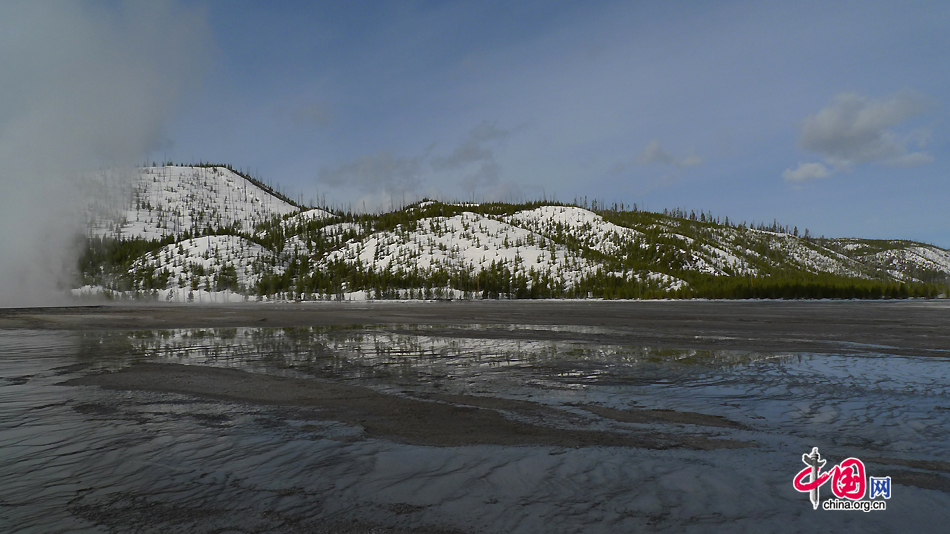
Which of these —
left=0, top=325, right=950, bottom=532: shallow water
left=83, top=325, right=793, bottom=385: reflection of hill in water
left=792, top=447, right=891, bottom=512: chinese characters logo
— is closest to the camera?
left=0, top=325, right=950, bottom=532: shallow water

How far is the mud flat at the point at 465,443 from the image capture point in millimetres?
6406

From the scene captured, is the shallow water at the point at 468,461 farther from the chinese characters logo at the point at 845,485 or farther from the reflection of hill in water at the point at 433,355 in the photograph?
the reflection of hill in water at the point at 433,355

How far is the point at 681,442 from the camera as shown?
929cm

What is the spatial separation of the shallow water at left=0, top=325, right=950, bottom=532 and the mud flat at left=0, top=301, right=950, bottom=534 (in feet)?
0.13

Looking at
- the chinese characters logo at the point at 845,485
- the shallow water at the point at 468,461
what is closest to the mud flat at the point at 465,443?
the shallow water at the point at 468,461

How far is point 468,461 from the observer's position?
27.9ft

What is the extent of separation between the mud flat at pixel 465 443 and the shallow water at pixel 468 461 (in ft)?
0.13

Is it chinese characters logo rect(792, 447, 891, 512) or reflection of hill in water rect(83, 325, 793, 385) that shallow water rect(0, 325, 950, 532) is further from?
reflection of hill in water rect(83, 325, 793, 385)

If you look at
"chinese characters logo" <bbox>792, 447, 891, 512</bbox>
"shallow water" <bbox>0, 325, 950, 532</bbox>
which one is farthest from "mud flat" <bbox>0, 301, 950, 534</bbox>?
"chinese characters logo" <bbox>792, 447, 891, 512</bbox>

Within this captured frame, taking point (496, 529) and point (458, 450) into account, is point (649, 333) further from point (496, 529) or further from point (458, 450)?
→ point (496, 529)

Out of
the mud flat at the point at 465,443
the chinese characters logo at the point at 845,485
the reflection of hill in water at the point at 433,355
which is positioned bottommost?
the chinese characters logo at the point at 845,485

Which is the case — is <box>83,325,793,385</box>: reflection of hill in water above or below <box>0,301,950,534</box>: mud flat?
above

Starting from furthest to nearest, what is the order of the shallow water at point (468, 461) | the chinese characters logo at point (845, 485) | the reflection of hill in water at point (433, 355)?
the reflection of hill in water at point (433, 355) → the chinese characters logo at point (845, 485) → the shallow water at point (468, 461)

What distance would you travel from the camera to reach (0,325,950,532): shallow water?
632 centimetres
